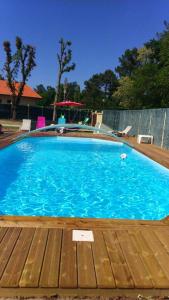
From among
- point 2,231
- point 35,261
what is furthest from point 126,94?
point 35,261

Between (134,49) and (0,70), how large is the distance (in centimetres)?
2565

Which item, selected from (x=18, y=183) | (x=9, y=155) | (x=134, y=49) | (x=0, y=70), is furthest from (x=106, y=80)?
(x=18, y=183)

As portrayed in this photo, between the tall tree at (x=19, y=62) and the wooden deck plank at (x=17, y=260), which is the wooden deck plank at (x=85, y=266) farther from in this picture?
the tall tree at (x=19, y=62)

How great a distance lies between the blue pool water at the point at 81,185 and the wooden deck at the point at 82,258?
193 cm

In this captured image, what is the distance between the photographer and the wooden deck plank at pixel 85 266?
7.88 ft

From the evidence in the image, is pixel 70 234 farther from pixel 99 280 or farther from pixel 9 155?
pixel 9 155

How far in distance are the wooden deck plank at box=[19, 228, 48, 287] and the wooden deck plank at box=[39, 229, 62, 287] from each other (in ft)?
0.15

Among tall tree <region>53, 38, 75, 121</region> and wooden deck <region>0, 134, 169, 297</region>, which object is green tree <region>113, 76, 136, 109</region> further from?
wooden deck <region>0, 134, 169, 297</region>

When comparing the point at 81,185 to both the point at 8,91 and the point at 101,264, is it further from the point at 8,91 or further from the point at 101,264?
the point at 8,91

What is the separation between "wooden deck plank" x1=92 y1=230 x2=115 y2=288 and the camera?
2.42 m

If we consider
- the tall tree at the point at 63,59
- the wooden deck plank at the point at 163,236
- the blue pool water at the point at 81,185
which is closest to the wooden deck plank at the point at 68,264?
the wooden deck plank at the point at 163,236

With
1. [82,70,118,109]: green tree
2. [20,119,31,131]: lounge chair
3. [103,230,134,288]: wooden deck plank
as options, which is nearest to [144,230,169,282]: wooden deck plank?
[103,230,134,288]: wooden deck plank

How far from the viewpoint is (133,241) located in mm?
3230

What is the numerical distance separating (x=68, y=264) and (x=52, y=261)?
159 mm
